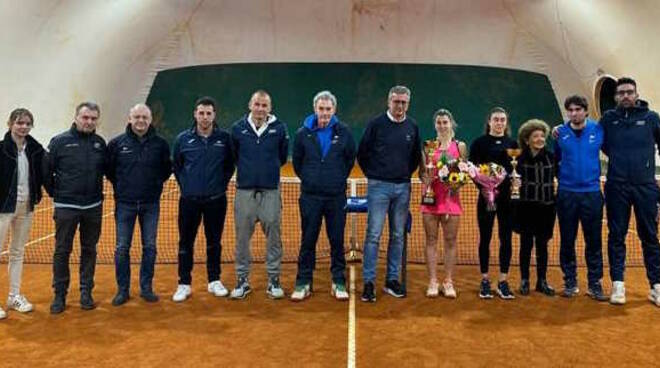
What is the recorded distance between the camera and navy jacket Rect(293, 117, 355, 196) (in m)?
5.23

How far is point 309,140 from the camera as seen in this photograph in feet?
17.3

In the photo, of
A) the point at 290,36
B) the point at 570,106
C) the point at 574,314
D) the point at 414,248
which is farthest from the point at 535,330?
the point at 290,36

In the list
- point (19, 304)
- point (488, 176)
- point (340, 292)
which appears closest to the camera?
point (19, 304)

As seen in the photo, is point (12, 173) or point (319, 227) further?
point (319, 227)

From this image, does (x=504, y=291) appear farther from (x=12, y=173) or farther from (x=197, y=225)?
(x=12, y=173)

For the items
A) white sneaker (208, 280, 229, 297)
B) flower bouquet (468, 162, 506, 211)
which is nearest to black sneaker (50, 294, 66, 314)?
white sneaker (208, 280, 229, 297)

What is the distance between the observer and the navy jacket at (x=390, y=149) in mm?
5270

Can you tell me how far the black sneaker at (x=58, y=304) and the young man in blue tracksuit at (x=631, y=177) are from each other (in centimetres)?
492

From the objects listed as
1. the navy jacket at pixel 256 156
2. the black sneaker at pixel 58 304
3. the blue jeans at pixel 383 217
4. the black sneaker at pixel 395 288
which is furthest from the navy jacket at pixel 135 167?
the black sneaker at pixel 395 288

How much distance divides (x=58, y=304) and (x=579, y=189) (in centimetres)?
482

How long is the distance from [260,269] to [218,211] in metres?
1.47

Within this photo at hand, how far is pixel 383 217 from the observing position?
17.5ft

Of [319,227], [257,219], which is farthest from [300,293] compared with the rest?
[257,219]

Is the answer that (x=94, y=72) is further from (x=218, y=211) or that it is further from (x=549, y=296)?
(x=549, y=296)
